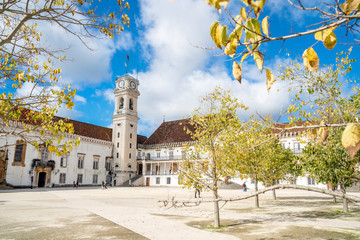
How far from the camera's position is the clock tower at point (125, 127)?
52.5 metres

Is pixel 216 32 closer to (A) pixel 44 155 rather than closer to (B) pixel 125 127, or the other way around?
(A) pixel 44 155

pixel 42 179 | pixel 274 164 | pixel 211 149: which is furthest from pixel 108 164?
pixel 211 149

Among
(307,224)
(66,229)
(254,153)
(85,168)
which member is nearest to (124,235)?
(66,229)

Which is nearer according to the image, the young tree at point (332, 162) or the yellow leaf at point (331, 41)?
the yellow leaf at point (331, 41)

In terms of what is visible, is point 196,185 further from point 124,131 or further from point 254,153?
point 124,131

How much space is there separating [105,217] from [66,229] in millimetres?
2935

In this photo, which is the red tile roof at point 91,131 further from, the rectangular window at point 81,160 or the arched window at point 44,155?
the arched window at point 44,155

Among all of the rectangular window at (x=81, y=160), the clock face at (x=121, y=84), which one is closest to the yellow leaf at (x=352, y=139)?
the rectangular window at (x=81, y=160)

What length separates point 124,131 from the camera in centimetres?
5344

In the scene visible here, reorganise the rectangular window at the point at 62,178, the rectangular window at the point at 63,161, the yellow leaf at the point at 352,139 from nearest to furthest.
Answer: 1. the yellow leaf at the point at 352,139
2. the rectangular window at the point at 62,178
3. the rectangular window at the point at 63,161

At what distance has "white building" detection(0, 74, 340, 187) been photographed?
132ft

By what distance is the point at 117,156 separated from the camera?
175ft

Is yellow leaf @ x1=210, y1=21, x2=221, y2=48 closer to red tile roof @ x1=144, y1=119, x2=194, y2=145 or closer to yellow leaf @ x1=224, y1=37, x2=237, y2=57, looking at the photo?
yellow leaf @ x1=224, y1=37, x2=237, y2=57

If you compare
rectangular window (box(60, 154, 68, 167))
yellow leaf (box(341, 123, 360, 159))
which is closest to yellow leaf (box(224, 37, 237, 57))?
yellow leaf (box(341, 123, 360, 159))
